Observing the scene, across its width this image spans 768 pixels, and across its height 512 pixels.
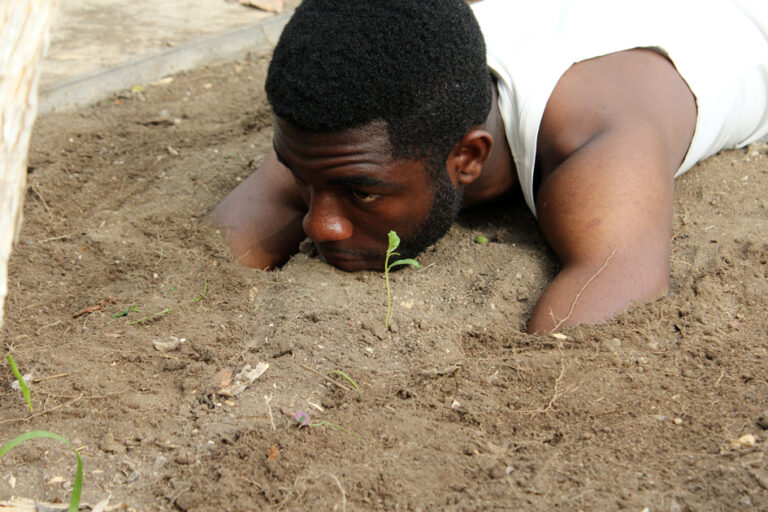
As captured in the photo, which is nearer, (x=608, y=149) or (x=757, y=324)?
(x=757, y=324)

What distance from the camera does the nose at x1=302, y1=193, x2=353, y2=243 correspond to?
8.71ft

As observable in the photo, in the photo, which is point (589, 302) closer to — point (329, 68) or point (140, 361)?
point (329, 68)

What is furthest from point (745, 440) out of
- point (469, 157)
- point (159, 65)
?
point (159, 65)

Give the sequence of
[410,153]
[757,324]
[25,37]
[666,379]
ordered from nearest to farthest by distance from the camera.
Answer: [666,379], [757,324], [410,153], [25,37]

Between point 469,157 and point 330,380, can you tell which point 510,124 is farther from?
point 330,380

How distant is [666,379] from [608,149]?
33.9 inches

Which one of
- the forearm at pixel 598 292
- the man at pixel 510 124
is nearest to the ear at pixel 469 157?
the man at pixel 510 124

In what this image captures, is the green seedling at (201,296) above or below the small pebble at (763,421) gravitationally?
below

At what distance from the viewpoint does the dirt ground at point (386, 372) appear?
5.77 ft

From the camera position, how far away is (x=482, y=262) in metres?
2.84

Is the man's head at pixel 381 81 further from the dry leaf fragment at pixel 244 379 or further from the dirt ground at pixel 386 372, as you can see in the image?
the dry leaf fragment at pixel 244 379

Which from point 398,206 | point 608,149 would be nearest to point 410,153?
point 398,206

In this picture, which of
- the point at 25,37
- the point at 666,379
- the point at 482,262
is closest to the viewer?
the point at 666,379

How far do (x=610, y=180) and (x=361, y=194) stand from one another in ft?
2.63
